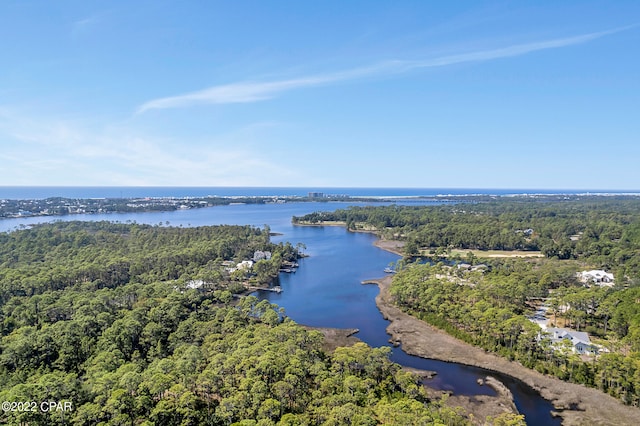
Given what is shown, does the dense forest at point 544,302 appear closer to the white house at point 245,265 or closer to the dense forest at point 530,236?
the dense forest at point 530,236

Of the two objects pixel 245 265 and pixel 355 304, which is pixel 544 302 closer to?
pixel 355 304

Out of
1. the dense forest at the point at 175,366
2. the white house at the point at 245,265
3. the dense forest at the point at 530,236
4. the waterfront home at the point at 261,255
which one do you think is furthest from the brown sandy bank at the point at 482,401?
the waterfront home at the point at 261,255

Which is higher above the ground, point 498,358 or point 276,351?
point 276,351

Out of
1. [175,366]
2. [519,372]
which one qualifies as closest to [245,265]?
[175,366]

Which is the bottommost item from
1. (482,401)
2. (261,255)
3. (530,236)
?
(482,401)

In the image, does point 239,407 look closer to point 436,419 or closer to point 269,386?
point 269,386

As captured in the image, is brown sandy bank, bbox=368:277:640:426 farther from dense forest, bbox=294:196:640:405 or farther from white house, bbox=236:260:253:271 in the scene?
white house, bbox=236:260:253:271

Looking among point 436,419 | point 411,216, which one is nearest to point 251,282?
point 436,419
